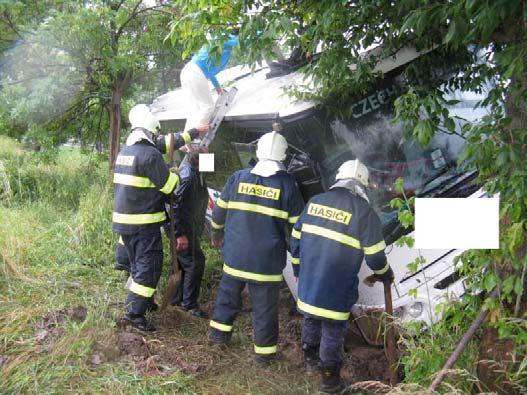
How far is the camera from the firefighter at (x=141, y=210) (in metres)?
4.30

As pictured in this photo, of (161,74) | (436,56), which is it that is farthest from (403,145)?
(161,74)

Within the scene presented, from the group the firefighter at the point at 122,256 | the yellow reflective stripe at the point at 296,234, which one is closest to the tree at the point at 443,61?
the yellow reflective stripe at the point at 296,234

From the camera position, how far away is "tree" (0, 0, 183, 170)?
23.4ft

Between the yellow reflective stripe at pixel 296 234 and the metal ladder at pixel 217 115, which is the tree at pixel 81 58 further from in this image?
the yellow reflective stripe at pixel 296 234

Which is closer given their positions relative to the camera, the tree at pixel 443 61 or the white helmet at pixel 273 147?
the tree at pixel 443 61

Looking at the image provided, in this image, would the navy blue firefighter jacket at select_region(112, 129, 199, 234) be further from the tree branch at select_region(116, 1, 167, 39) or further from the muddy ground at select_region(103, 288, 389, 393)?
the tree branch at select_region(116, 1, 167, 39)

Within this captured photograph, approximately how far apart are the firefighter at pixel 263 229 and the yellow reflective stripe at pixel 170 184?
0.53 metres

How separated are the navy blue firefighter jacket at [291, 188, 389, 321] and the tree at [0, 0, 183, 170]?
493 centimetres

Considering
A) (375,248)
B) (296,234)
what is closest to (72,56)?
(296,234)

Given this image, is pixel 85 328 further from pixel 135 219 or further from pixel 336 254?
pixel 336 254

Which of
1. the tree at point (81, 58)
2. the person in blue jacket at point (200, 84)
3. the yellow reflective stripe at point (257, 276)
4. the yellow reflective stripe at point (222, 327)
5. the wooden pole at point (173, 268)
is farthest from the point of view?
the tree at point (81, 58)

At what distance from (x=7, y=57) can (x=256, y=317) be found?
254 inches

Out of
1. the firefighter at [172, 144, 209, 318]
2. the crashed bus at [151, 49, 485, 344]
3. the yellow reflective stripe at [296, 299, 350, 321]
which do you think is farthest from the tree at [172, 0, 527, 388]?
the firefighter at [172, 144, 209, 318]

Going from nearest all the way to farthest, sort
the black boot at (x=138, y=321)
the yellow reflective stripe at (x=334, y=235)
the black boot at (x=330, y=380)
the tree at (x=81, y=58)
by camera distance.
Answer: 1. the yellow reflective stripe at (x=334, y=235)
2. the black boot at (x=330, y=380)
3. the black boot at (x=138, y=321)
4. the tree at (x=81, y=58)
